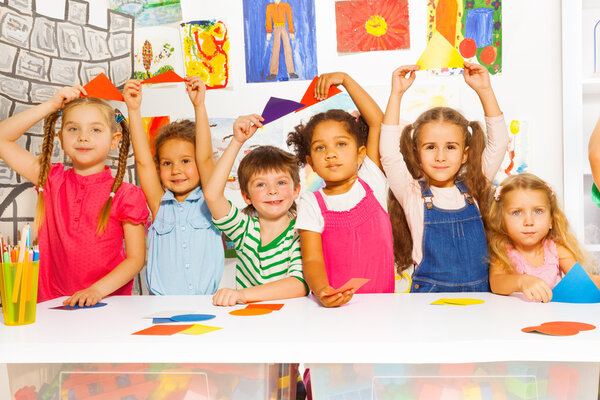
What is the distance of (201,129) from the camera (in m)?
1.58

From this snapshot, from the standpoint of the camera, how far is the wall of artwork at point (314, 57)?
1771 mm

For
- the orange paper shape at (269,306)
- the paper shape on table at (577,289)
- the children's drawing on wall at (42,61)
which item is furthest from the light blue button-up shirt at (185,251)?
the paper shape on table at (577,289)

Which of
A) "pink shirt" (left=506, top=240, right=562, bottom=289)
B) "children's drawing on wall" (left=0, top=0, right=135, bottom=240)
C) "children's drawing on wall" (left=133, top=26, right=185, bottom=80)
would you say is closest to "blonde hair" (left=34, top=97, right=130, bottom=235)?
"children's drawing on wall" (left=0, top=0, right=135, bottom=240)

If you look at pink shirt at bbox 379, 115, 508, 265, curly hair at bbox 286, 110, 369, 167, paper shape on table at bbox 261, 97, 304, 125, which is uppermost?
paper shape on table at bbox 261, 97, 304, 125

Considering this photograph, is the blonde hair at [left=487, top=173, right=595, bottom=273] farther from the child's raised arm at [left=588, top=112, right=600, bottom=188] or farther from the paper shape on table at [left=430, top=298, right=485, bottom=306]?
the paper shape on table at [left=430, top=298, right=485, bottom=306]

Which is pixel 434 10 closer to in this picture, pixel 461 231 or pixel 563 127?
pixel 563 127

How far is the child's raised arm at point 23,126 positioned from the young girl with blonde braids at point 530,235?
118cm

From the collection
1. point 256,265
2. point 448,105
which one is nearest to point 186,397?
point 256,265

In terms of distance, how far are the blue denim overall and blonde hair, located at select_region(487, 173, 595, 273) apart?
0.03 metres

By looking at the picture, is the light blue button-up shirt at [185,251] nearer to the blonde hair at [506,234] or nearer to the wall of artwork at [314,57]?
the wall of artwork at [314,57]

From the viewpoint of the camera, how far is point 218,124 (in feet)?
6.20

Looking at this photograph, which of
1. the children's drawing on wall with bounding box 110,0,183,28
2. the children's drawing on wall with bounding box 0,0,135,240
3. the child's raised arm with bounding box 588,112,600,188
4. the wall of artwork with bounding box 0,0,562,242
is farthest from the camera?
the children's drawing on wall with bounding box 110,0,183,28

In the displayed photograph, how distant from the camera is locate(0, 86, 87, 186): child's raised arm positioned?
4.77 feet

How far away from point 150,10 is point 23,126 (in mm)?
676
